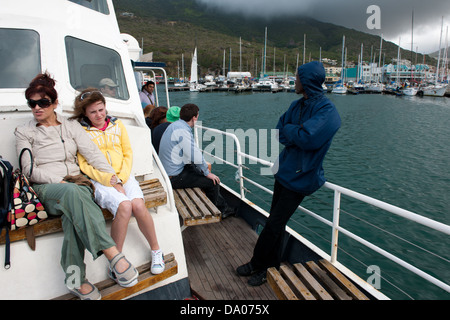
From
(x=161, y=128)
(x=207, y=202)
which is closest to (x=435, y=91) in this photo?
(x=161, y=128)

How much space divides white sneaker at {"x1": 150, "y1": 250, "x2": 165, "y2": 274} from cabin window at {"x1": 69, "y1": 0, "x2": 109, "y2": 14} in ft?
12.3

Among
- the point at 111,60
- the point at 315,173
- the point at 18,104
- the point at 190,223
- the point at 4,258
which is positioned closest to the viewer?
the point at 4,258

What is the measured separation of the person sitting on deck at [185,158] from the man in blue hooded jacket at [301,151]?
1612mm

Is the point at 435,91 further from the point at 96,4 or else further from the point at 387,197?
the point at 96,4

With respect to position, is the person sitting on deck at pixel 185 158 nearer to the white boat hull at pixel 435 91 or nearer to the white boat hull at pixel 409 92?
the white boat hull at pixel 409 92

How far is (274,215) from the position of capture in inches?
115

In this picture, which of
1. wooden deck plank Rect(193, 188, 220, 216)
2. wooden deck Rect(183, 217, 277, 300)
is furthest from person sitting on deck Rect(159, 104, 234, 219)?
wooden deck Rect(183, 217, 277, 300)

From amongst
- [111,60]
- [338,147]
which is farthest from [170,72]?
[111,60]

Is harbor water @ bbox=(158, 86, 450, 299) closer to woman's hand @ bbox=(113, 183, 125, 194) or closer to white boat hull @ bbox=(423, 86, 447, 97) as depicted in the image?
woman's hand @ bbox=(113, 183, 125, 194)

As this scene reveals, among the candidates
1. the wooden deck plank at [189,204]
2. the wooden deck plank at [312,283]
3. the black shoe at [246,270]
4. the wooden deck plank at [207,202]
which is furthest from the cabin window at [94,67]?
the wooden deck plank at [312,283]

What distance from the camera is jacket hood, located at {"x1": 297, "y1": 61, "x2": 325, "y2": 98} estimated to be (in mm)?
2514

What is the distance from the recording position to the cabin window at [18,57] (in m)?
3.38
